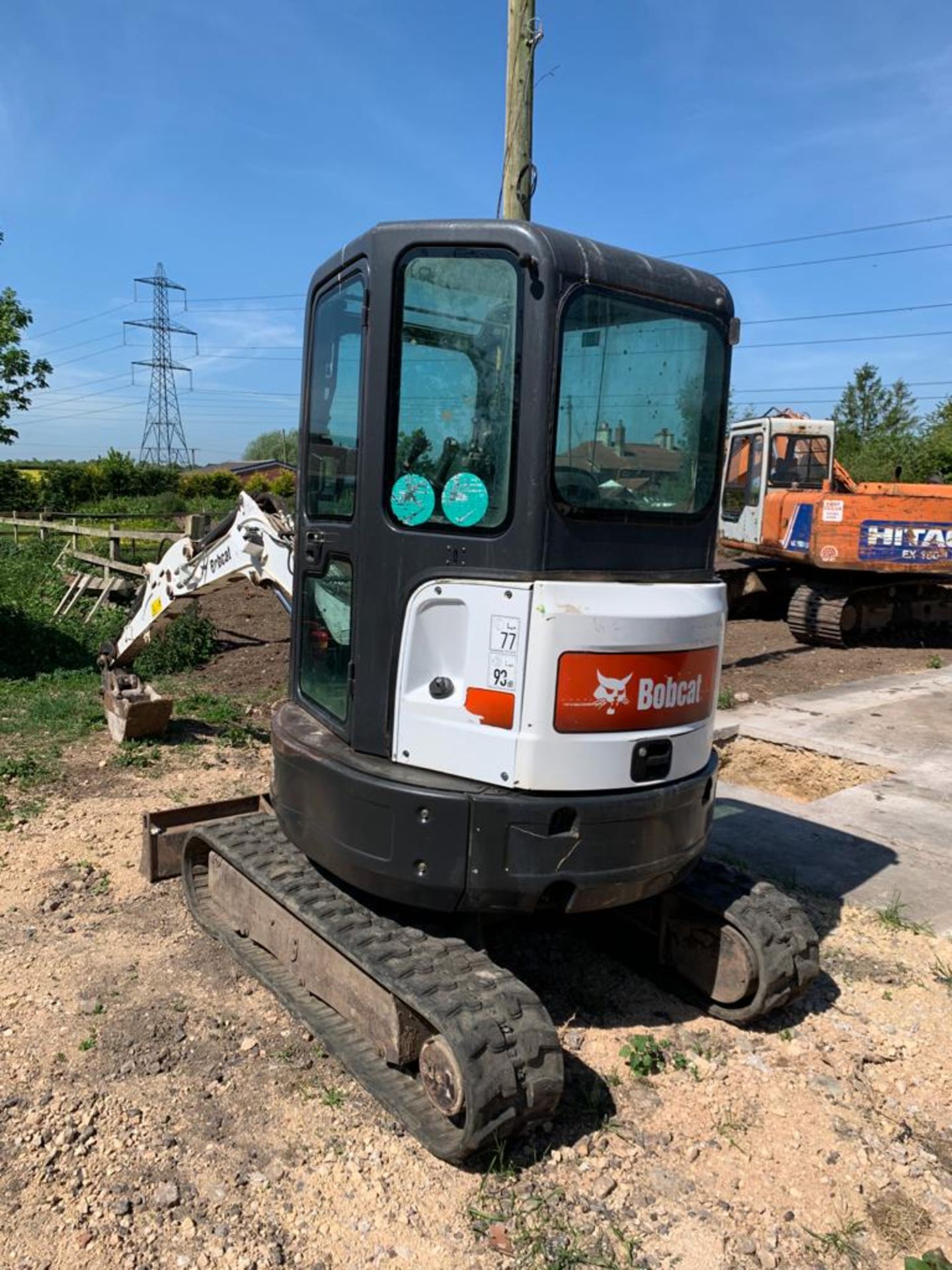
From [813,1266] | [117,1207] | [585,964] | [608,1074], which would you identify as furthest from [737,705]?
[117,1207]

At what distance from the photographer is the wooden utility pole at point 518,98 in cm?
640

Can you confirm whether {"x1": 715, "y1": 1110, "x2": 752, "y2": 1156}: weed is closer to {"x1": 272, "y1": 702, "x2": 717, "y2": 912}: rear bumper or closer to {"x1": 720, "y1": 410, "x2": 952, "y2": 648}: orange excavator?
{"x1": 272, "y1": 702, "x2": 717, "y2": 912}: rear bumper

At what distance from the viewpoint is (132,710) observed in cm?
704

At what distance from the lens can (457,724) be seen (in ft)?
9.95

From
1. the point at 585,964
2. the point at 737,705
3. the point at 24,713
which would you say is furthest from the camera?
the point at 737,705

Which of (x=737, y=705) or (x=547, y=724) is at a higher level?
(x=547, y=724)

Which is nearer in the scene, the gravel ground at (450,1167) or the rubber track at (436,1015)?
the gravel ground at (450,1167)

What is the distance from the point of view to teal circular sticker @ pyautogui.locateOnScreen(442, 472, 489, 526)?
2.96 metres

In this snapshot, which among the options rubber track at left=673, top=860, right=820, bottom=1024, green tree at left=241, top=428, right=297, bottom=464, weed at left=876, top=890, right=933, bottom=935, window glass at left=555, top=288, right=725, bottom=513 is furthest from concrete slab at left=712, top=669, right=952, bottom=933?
green tree at left=241, top=428, right=297, bottom=464

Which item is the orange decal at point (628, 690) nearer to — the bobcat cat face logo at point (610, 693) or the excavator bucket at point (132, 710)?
the bobcat cat face logo at point (610, 693)

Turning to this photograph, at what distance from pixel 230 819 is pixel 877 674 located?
31.4 ft

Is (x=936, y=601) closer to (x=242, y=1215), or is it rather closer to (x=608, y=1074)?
(x=608, y=1074)

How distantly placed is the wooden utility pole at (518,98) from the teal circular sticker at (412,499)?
159 inches

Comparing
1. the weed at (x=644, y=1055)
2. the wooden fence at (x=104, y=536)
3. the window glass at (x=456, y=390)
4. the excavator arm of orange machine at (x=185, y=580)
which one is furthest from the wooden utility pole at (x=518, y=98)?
the wooden fence at (x=104, y=536)
